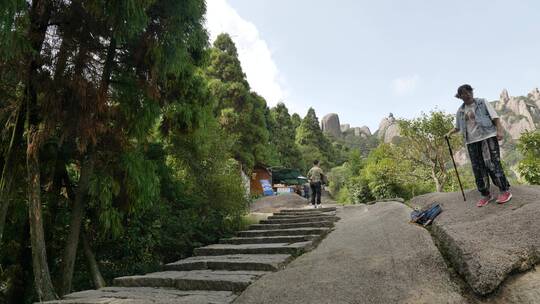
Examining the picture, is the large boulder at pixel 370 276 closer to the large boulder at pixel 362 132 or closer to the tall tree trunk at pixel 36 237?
the tall tree trunk at pixel 36 237

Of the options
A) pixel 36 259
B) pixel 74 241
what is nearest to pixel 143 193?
pixel 74 241

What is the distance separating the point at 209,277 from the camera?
469 centimetres

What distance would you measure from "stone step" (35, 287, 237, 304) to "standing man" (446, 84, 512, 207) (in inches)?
147

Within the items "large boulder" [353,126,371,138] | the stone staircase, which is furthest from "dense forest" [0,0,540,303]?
"large boulder" [353,126,371,138]

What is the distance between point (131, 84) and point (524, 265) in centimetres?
566

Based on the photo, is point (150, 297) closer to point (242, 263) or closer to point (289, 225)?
point (242, 263)

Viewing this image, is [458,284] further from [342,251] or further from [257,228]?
[257,228]

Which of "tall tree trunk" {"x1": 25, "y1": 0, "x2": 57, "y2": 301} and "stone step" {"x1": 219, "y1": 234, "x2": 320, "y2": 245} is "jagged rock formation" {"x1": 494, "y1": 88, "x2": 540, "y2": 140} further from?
"tall tree trunk" {"x1": 25, "y1": 0, "x2": 57, "y2": 301}

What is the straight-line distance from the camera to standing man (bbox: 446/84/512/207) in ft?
15.1

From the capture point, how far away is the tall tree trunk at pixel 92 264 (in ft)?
18.6

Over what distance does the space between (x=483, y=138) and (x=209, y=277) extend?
4.16 meters

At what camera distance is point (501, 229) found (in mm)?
3682

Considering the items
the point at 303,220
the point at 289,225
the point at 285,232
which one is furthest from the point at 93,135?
the point at 303,220

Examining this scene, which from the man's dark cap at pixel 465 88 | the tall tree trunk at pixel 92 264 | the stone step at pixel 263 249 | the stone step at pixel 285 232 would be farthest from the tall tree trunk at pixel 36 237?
the man's dark cap at pixel 465 88
